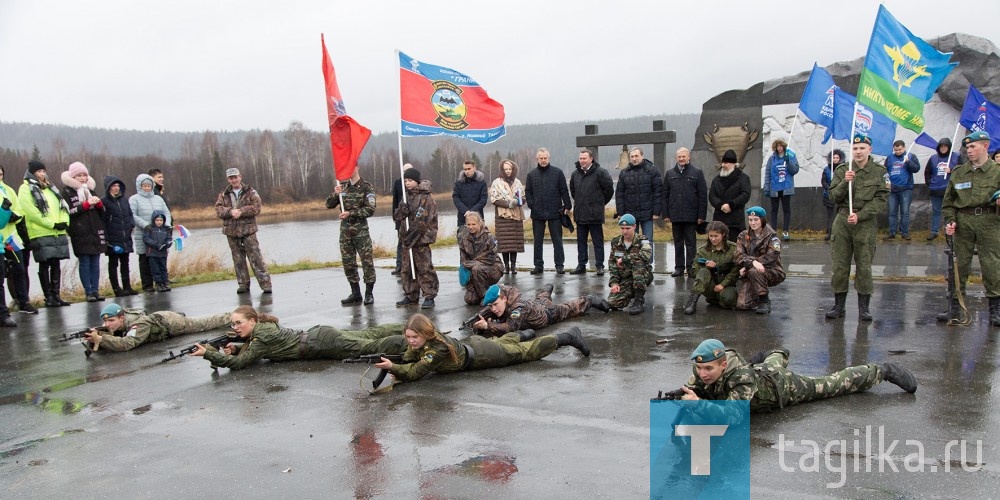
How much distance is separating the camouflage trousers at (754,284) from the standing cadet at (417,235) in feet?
14.2

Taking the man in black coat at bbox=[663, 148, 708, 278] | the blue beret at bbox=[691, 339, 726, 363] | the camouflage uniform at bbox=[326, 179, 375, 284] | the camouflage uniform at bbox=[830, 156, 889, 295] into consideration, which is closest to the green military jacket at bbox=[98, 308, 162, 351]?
the camouflage uniform at bbox=[326, 179, 375, 284]

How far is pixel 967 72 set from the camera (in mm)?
16703

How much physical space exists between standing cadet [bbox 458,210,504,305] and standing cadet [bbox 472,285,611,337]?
1211 mm

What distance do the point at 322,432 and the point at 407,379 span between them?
1.24 m

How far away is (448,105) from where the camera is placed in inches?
Answer: 473

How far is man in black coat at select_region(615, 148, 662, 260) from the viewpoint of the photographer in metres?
12.7

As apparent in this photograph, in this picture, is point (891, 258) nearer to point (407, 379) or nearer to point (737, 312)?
point (737, 312)

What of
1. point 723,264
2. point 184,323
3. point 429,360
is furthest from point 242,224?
point 723,264

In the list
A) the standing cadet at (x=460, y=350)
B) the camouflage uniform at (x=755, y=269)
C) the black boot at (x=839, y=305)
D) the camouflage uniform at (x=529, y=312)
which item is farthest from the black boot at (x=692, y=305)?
A: the standing cadet at (x=460, y=350)

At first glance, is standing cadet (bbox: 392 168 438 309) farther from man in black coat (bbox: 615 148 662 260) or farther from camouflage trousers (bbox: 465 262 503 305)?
man in black coat (bbox: 615 148 662 260)

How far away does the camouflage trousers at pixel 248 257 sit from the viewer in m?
12.7

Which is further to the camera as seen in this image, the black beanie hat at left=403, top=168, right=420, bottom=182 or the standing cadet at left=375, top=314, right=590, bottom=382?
the black beanie hat at left=403, top=168, right=420, bottom=182

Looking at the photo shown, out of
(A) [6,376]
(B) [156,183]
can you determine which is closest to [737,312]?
(A) [6,376]

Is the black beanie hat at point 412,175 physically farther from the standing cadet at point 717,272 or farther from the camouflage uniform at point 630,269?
the standing cadet at point 717,272
